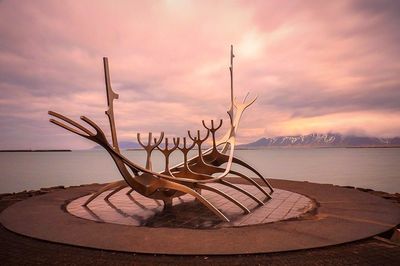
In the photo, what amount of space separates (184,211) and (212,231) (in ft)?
8.74

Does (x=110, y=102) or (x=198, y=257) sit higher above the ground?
(x=110, y=102)

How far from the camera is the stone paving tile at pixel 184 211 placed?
333 inches

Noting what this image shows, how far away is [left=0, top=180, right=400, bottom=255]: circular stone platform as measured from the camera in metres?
6.28

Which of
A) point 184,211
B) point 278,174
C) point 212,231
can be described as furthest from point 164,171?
point 278,174

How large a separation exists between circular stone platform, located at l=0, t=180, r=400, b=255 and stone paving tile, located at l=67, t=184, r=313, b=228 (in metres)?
0.24

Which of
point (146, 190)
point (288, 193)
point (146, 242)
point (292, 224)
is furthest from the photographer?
point (288, 193)

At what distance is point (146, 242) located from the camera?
6531mm

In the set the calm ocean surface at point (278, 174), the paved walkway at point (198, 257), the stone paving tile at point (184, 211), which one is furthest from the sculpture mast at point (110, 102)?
the calm ocean surface at point (278, 174)

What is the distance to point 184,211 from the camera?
9.90 m

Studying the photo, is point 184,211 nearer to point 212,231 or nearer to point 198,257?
point 212,231

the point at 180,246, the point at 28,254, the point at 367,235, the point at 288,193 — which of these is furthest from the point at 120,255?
the point at 288,193

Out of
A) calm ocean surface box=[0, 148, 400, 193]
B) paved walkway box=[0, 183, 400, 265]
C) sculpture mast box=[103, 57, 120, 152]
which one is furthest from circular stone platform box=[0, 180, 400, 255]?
calm ocean surface box=[0, 148, 400, 193]

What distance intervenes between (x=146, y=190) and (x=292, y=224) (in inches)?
151

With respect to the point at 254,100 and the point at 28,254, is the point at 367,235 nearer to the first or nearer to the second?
the point at 28,254
